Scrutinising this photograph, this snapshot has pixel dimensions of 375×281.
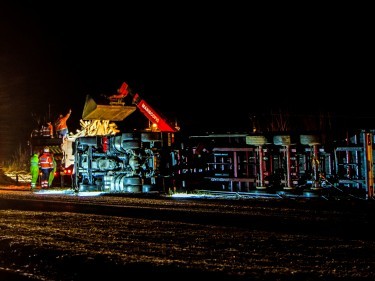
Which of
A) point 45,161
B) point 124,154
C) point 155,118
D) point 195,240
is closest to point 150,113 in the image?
point 155,118

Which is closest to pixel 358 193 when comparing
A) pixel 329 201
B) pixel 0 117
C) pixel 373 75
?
pixel 329 201

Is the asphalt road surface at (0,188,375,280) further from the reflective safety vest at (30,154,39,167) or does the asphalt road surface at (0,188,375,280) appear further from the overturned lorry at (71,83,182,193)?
the reflective safety vest at (30,154,39,167)

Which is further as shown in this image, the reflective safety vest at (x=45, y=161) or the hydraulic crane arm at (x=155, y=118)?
the reflective safety vest at (x=45, y=161)

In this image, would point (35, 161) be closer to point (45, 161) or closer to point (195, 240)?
point (45, 161)

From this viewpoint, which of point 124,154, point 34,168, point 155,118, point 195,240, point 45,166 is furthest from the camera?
point 34,168

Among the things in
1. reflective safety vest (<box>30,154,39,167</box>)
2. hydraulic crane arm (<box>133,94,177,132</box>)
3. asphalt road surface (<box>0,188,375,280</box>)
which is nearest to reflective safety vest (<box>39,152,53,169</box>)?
reflective safety vest (<box>30,154,39,167</box>)

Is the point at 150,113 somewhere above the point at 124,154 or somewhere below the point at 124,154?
above

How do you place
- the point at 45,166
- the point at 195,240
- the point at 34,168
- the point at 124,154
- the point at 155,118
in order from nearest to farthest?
1. the point at 195,240
2. the point at 124,154
3. the point at 155,118
4. the point at 45,166
5. the point at 34,168

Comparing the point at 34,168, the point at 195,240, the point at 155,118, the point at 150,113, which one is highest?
the point at 150,113

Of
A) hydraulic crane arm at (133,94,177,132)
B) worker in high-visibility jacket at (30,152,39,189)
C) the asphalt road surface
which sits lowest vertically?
the asphalt road surface

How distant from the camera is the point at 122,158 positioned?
16375 mm

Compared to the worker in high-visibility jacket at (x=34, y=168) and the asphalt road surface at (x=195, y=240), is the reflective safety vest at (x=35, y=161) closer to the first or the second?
the worker in high-visibility jacket at (x=34, y=168)

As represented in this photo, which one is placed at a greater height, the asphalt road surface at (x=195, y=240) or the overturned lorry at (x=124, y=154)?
the overturned lorry at (x=124, y=154)

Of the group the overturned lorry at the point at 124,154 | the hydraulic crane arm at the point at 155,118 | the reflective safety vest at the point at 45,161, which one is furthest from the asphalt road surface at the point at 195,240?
the reflective safety vest at the point at 45,161
